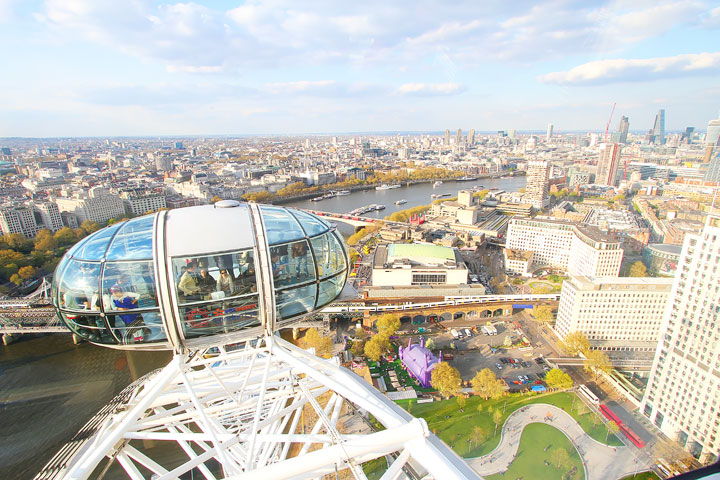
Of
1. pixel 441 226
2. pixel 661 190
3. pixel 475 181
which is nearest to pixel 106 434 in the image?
pixel 441 226

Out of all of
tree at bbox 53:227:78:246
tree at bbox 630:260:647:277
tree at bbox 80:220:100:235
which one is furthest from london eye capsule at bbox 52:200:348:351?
tree at bbox 80:220:100:235

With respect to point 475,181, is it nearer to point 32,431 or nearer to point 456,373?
point 456,373

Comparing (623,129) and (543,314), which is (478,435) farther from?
(623,129)

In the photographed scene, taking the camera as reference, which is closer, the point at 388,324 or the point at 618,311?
the point at 618,311

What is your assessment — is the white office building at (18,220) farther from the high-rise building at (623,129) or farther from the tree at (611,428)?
the high-rise building at (623,129)

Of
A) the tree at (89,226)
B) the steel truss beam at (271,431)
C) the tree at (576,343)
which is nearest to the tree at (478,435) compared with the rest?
the tree at (576,343)

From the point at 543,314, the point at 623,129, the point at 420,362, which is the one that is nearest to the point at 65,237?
the point at 420,362

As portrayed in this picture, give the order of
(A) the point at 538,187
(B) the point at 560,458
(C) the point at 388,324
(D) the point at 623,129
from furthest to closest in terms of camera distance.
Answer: (D) the point at 623,129 → (A) the point at 538,187 → (C) the point at 388,324 → (B) the point at 560,458
